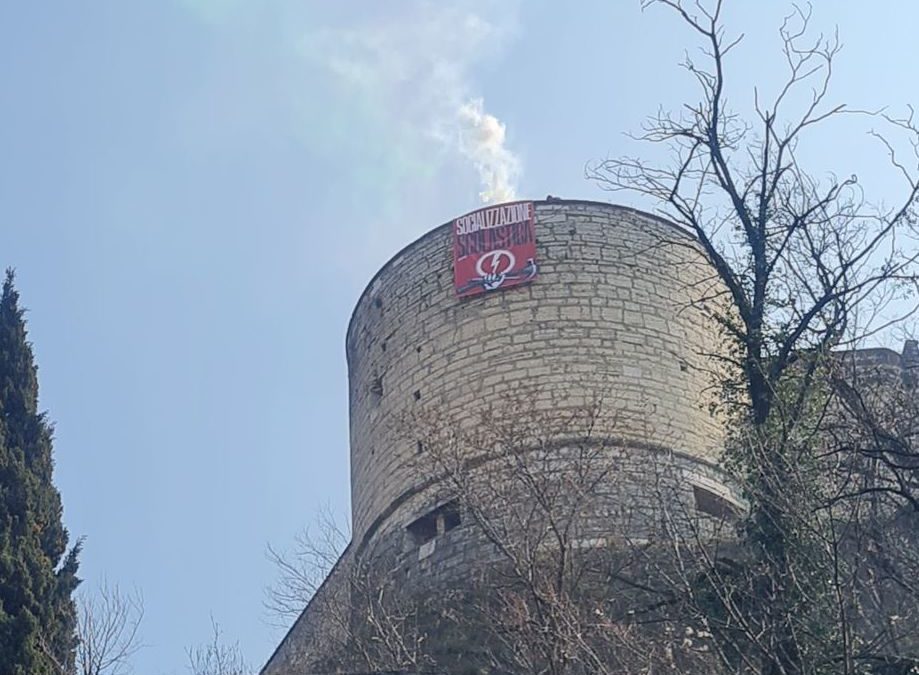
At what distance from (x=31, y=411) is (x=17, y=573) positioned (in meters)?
2.28

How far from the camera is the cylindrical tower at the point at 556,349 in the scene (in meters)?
16.1

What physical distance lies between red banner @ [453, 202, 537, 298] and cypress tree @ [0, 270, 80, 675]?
17.8 ft

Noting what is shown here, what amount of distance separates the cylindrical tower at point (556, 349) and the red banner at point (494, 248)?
116 millimetres

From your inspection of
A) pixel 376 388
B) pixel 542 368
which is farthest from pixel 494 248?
pixel 376 388

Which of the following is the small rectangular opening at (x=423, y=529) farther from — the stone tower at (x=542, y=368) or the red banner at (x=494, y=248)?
the red banner at (x=494, y=248)

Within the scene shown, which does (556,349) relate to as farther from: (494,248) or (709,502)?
(709,502)

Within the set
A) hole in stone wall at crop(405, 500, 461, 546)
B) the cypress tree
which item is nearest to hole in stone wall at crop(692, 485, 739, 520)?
hole in stone wall at crop(405, 500, 461, 546)

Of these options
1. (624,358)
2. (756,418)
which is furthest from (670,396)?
(756,418)

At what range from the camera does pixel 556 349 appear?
644 inches

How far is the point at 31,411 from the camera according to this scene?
1430 centimetres

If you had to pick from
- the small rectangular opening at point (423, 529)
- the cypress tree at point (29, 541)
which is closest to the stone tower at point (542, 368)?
the small rectangular opening at point (423, 529)

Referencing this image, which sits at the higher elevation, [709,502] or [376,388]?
[376,388]

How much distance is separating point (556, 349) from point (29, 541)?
6.58m

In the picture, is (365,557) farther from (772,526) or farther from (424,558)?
(772,526)
